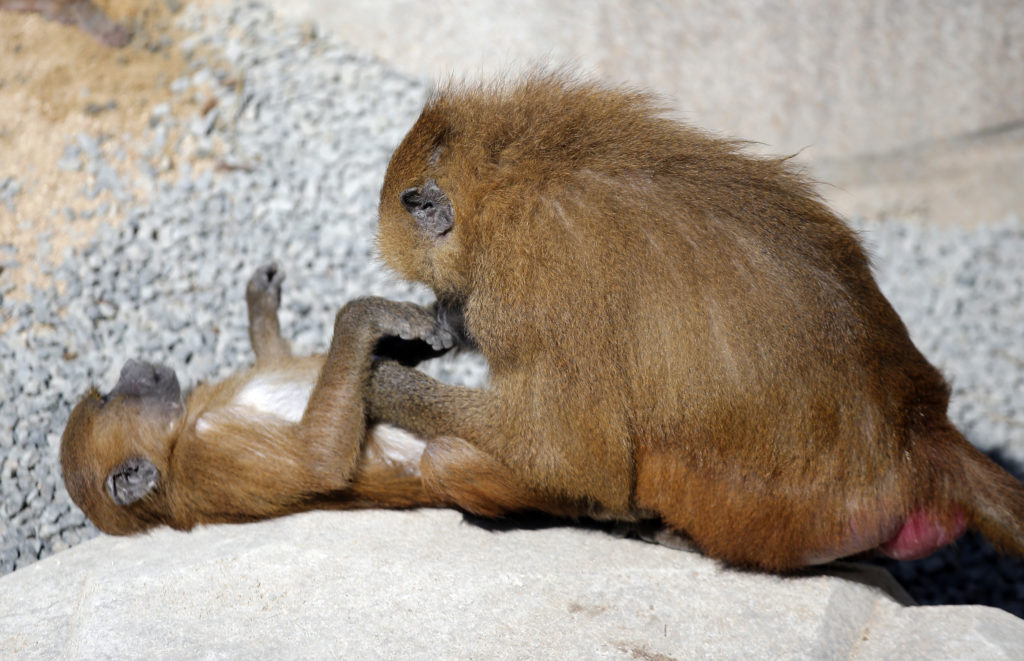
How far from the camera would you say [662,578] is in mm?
3689

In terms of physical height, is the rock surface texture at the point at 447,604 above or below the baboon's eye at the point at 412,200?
below

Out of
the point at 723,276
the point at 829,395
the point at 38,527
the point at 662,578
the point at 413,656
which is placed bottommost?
the point at 38,527

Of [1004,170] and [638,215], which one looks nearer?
[638,215]

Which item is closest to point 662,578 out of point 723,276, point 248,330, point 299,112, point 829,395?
point 829,395

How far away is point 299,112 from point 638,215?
4.10 meters

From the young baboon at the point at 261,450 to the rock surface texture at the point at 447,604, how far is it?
16 cm

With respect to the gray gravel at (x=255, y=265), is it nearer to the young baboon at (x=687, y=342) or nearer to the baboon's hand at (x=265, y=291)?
the baboon's hand at (x=265, y=291)

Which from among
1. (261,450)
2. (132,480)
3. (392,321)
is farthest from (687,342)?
(132,480)

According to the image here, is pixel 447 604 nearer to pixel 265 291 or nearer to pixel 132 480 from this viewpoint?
pixel 132 480

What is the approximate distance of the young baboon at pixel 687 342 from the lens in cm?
331

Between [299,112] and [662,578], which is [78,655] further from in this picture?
[299,112]

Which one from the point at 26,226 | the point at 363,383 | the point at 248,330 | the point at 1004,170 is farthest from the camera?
the point at 1004,170

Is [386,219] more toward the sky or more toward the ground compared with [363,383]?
more toward the sky

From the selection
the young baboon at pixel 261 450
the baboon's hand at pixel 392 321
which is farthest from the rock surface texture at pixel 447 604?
the baboon's hand at pixel 392 321
